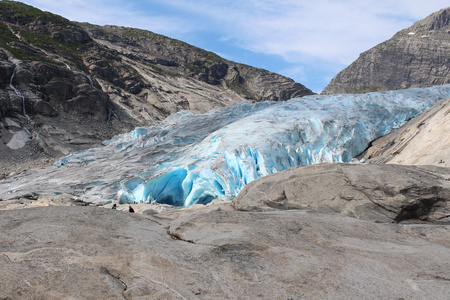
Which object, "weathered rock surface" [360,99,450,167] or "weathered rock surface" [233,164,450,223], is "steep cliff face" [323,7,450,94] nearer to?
"weathered rock surface" [360,99,450,167]

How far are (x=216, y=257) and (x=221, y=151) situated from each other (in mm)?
12395

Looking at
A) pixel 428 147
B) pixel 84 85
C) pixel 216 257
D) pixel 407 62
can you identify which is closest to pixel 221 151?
pixel 428 147

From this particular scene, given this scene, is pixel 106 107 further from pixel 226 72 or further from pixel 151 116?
pixel 226 72

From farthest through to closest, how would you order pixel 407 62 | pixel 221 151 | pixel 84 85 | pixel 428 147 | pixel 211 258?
pixel 407 62 < pixel 84 85 < pixel 221 151 < pixel 428 147 < pixel 211 258

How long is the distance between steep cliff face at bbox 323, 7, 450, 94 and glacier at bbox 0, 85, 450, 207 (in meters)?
70.1

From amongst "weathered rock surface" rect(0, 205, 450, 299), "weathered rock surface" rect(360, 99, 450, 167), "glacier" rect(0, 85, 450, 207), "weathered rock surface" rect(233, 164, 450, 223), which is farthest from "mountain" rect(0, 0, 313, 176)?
"weathered rock surface" rect(360, 99, 450, 167)

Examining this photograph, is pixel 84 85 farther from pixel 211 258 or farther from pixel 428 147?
pixel 211 258

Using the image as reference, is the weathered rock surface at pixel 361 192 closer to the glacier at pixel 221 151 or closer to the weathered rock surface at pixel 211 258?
the weathered rock surface at pixel 211 258

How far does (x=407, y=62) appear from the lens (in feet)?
292

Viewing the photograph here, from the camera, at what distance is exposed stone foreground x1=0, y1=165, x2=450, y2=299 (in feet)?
10.4

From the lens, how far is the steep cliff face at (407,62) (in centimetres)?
8506

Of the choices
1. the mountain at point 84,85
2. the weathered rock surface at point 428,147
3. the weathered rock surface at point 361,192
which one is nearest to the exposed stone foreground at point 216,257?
the weathered rock surface at point 361,192

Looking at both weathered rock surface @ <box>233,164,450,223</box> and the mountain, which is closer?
weathered rock surface @ <box>233,164,450,223</box>

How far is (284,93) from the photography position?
59.8 meters
